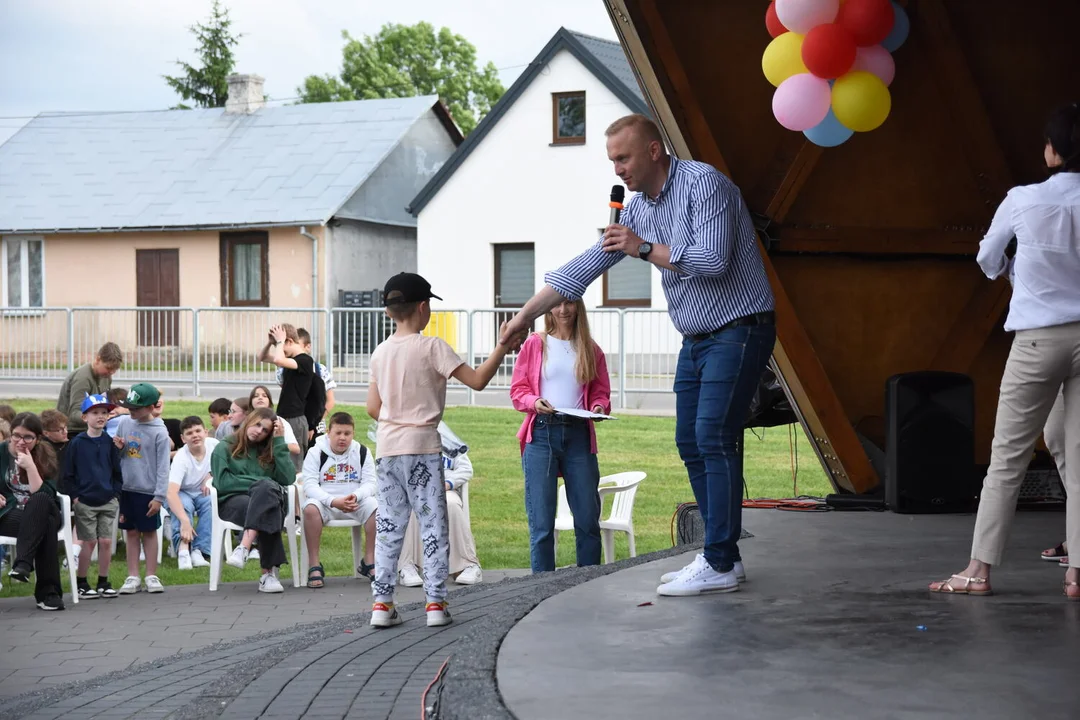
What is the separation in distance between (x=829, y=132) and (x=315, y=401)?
6.50 metres

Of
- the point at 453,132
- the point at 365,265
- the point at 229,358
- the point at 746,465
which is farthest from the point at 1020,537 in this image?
the point at 453,132

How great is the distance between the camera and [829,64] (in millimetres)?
6836

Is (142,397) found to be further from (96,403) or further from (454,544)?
(454,544)

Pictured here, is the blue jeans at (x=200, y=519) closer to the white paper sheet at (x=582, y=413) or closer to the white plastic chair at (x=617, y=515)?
the white plastic chair at (x=617, y=515)

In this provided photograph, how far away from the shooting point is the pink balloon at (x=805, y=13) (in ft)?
22.2

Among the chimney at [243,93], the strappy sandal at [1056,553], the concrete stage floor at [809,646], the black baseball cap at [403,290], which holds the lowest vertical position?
the concrete stage floor at [809,646]

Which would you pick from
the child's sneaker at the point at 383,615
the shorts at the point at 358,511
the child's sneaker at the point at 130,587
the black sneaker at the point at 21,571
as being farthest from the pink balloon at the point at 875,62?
the black sneaker at the point at 21,571

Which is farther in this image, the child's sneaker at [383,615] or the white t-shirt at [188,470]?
the white t-shirt at [188,470]

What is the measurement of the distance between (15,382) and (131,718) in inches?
866

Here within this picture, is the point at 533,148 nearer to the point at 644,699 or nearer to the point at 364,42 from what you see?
the point at 644,699

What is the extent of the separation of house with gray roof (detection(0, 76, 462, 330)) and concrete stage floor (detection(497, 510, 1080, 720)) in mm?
30019

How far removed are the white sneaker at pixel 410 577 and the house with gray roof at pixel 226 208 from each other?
26155 millimetres

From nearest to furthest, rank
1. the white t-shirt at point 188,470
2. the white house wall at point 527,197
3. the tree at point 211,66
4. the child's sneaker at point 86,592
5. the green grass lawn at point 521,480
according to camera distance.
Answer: the child's sneaker at point 86,592
the green grass lawn at point 521,480
the white t-shirt at point 188,470
the white house wall at point 527,197
the tree at point 211,66

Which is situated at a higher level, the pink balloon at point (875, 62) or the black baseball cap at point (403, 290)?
the pink balloon at point (875, 62)
